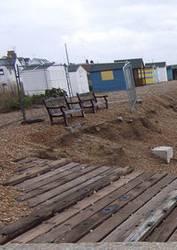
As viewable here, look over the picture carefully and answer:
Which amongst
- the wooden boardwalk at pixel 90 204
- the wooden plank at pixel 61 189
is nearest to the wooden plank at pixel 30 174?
the wooden boardwalk at pixel 90 204

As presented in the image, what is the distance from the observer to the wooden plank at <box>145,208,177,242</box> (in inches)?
182

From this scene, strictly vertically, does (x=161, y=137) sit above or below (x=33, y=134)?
below

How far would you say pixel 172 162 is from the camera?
1077 cm

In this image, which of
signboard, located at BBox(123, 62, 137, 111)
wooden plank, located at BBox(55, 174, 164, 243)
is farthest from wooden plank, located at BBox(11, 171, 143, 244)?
signboard, located at BBox(123, 62, 137, 111)

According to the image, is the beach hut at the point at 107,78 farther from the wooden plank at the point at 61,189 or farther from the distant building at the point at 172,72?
the wooden plank at the point at 61,189

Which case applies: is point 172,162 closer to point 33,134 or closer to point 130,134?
point 130,134

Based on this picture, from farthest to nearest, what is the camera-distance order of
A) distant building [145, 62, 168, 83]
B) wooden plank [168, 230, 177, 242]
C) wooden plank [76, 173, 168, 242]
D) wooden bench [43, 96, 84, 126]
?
1. distant building [145, 62, 168, 83]
2. wooden bench [43, 96, 84, 126]
3. wooden plank [76, 173, 168, 242]
4. wooden plank [168, 230, 177, 242]

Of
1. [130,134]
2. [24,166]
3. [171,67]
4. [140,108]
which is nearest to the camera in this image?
[24,166]

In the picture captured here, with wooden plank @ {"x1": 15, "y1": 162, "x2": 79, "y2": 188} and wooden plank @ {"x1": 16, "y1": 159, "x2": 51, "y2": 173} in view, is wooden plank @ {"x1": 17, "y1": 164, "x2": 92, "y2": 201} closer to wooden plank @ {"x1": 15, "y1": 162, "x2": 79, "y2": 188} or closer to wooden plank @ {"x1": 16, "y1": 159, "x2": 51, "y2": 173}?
wooden plank @ {"x1": 15, "y1": 162, "x2": 79, "y2": 188}

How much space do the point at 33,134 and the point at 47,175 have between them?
361 centimetres

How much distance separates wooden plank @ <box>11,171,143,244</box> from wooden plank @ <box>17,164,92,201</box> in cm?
70

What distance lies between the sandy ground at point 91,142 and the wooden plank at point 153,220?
59.9 inches

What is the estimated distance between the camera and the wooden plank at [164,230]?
4.61 metres

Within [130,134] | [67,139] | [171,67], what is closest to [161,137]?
[130,134]
